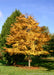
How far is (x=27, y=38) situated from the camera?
15.2 metres

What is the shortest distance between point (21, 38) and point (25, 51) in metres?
1.97

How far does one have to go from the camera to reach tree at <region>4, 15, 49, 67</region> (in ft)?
49.7

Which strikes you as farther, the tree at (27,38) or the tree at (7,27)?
the tree at (7,27)

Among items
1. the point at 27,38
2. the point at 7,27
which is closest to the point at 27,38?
the point at 27,38

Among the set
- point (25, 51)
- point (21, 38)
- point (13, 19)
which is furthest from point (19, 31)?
point (13, 19)

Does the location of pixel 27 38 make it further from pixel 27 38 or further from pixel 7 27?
pixel 7 27

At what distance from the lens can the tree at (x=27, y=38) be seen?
49.7 feet

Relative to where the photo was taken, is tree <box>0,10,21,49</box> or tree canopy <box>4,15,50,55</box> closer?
tree canopy <box>4,15,50,55</box>

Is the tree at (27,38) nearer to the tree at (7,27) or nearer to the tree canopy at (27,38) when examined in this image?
the tree canopy at (27,38)

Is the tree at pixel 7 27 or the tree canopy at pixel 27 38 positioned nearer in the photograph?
the tree canopy at pixel 27 38

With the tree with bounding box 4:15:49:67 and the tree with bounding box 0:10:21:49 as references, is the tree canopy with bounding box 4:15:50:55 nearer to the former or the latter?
the tree with bounding box 4:15:49:67

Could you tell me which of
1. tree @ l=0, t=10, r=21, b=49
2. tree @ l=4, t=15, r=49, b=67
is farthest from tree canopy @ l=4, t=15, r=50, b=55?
tree @ l=0, t=10, r=21, b=49

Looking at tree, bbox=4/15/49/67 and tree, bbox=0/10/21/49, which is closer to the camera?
tree, bbox=4/15/49/67

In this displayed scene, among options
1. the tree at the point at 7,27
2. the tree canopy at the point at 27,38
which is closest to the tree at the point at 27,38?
the tree canopy at the point at 27,38
